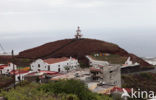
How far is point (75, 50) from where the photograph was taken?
4756 centimetres

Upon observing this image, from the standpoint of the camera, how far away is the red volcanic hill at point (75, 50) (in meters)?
46.8

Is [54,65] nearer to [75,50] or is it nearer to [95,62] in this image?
[95,62]

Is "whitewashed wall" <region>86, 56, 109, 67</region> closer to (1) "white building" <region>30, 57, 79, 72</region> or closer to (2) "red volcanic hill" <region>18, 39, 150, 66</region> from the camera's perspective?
(1) "white building" <region>30, 57, 79, 72</region>

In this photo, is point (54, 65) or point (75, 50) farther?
point (75, 50)

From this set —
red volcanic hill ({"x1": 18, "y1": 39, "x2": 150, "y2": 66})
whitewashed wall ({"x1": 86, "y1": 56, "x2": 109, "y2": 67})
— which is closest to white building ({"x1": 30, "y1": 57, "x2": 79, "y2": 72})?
whitewashed wall ({"x1": 86, "y1": 56, "x2": 109, "y2": 67})

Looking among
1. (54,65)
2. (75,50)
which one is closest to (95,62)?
(54,65)

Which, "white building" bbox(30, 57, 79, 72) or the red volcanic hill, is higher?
the red volcanic hill

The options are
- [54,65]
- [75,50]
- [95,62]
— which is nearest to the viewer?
[54,65]

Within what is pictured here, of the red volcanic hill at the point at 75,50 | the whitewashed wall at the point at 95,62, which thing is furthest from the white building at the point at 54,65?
the red volcanic hill at the point at 75,50

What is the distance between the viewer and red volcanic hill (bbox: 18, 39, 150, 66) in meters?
46.8

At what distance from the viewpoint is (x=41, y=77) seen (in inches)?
1216

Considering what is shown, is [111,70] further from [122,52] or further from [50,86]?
[122,52]

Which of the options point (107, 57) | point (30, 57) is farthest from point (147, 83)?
point (30, 57)

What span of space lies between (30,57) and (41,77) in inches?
785
